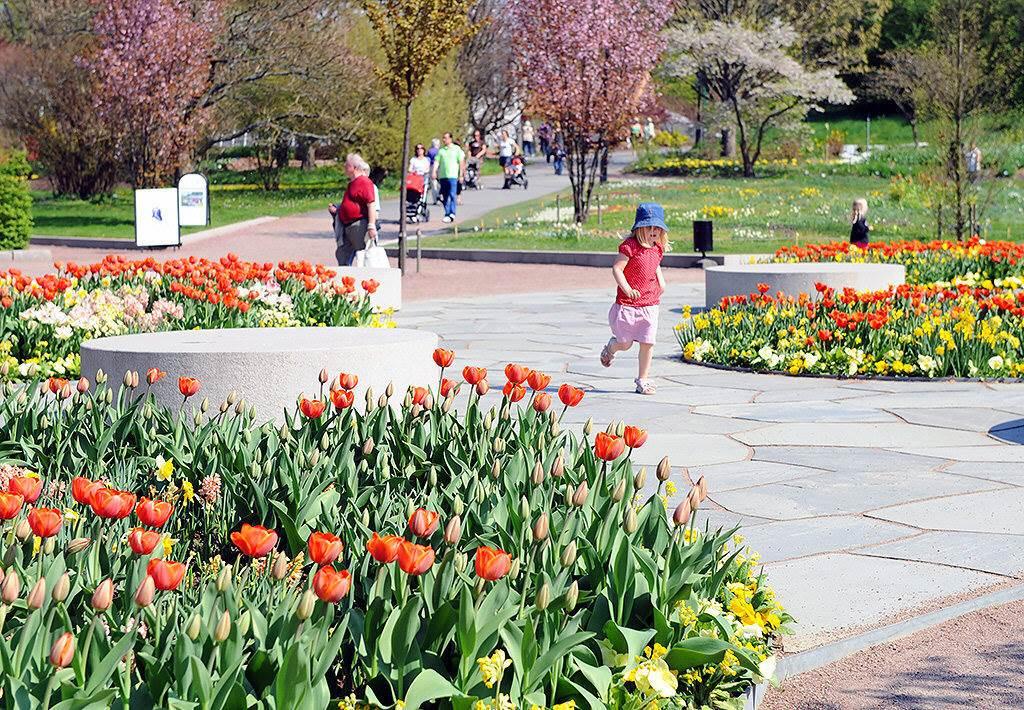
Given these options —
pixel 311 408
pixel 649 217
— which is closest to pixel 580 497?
pixel 311 408

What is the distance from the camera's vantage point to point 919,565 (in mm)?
5316

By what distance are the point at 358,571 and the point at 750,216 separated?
27079 mm

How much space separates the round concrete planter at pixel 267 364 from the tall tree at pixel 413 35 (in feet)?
43.2

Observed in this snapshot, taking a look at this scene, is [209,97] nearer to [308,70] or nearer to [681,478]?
[308,70]

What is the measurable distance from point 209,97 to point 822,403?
30951mm

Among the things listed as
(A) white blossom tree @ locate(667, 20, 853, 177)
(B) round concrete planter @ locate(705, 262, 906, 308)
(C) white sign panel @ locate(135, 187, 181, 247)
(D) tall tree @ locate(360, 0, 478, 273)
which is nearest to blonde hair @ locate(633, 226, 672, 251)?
(B) round concrete planter @ locate(705, 262, 906, 308)

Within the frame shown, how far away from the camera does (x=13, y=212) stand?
24797 millimetres

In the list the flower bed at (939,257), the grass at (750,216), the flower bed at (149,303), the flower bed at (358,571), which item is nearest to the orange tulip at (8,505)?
the flower bed at (358,571)

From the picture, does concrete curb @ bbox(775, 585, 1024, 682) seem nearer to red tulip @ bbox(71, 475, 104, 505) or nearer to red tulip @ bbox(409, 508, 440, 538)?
red tulip @ bbox(409, 508, 440, 538)

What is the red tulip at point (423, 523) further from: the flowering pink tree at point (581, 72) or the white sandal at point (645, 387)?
the flowering pink tree at point (581, 72)

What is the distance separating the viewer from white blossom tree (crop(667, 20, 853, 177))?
4850 cm

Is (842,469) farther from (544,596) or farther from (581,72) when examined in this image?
(581,72)

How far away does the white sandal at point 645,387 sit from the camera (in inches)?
382

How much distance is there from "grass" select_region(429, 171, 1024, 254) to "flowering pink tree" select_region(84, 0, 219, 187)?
7.04 m
